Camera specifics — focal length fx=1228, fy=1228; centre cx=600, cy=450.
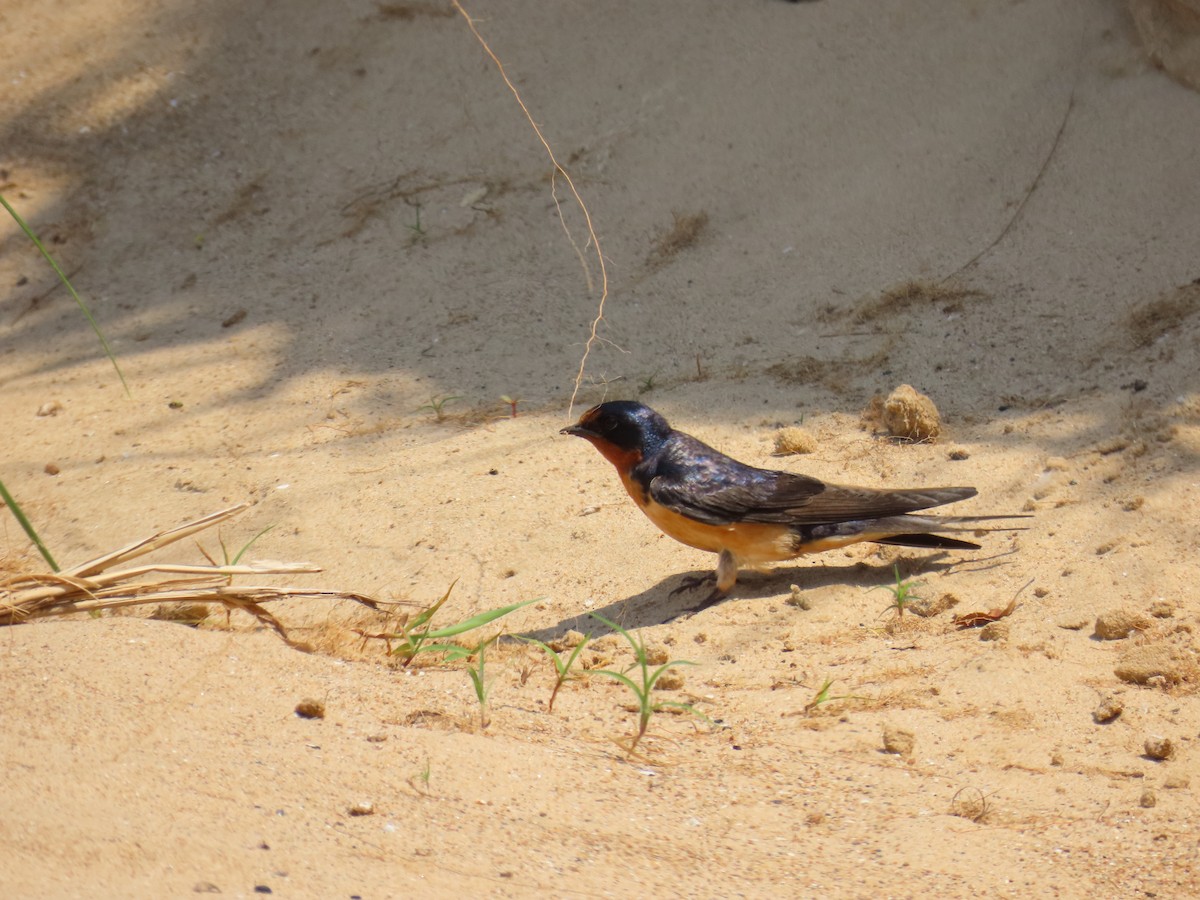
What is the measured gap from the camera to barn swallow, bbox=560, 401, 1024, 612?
14.4ft

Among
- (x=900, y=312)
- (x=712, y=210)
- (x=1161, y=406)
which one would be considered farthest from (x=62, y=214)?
(x=1161, y=406)

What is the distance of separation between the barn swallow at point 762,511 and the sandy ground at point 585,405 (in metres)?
0.17

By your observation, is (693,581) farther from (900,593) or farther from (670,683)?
(670,683)

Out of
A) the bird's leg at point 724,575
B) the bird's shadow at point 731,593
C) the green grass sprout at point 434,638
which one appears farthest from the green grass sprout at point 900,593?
the green grass sprout at point 434,638

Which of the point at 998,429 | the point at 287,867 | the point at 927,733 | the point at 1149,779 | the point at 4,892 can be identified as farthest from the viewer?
the point at 998,429

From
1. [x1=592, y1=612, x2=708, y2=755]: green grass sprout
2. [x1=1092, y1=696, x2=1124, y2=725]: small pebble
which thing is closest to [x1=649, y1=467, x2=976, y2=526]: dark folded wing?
[x1=592, y1=612, x2=708, y2=755]: green grass sprout

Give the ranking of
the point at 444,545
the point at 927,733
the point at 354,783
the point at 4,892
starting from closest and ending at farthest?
the point at 4,892 → the point at 354,783 → the point at 927,733 → the point at 444,545

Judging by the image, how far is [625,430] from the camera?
4.69 metres

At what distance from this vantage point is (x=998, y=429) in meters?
5.26

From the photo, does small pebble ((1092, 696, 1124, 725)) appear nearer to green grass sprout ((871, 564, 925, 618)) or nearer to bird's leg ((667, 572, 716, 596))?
green grass sprout ((871, 564, 925, 618))

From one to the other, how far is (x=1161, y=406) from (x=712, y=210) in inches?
121

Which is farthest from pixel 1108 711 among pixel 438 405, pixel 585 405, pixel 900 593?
pixel 438 405

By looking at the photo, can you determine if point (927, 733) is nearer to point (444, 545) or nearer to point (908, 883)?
point (908, 883)

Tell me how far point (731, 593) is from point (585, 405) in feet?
5.59
